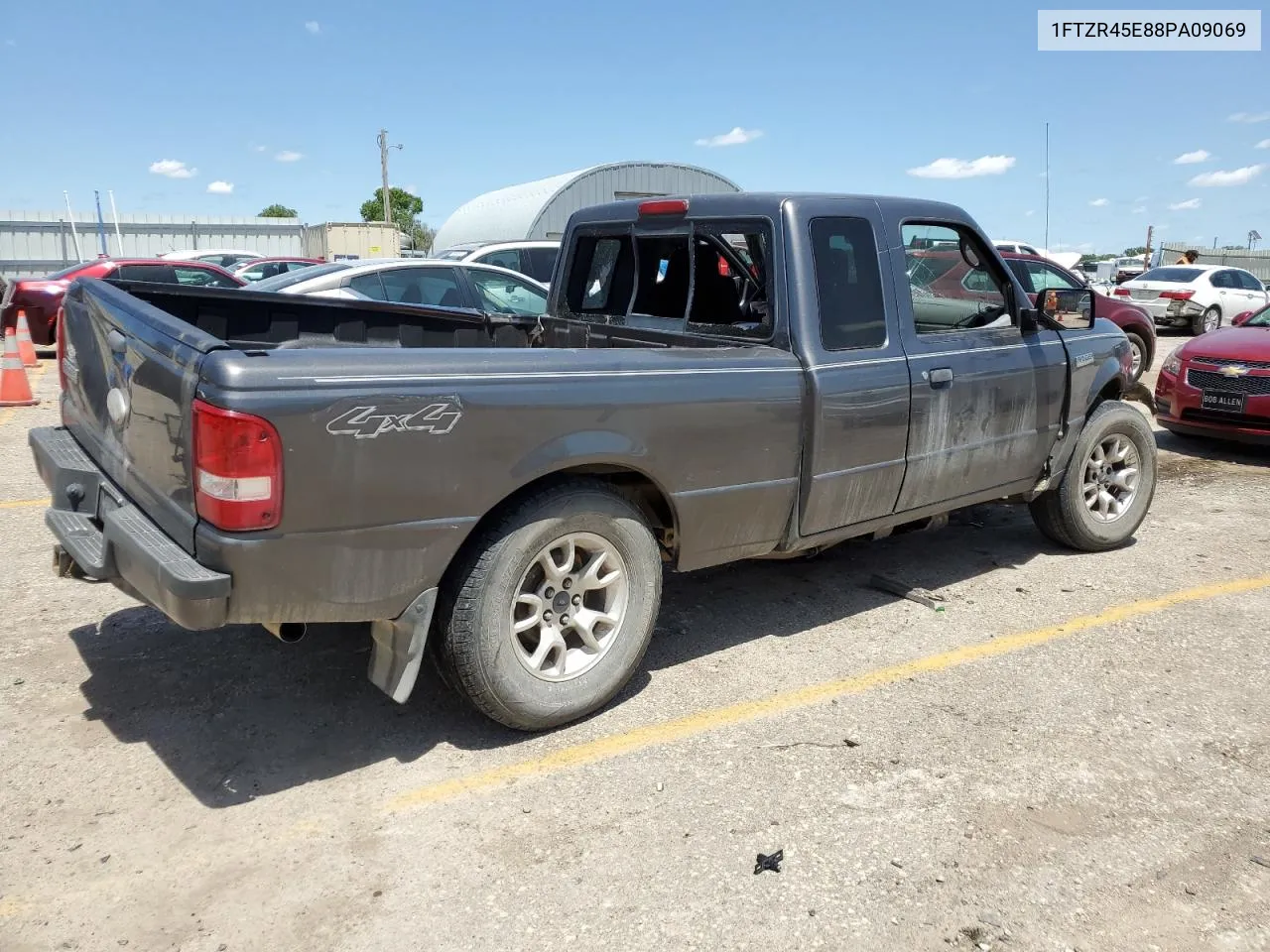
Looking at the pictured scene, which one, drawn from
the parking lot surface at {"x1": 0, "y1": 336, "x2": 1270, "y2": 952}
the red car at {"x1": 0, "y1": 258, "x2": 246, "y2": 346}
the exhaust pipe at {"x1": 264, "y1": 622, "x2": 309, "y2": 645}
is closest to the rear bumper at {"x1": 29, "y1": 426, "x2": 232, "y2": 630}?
the exhaust pipe at {"x1": 264, "y1": 622, "x2": 309, "y2": 645}

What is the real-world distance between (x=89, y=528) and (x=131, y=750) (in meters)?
0.76

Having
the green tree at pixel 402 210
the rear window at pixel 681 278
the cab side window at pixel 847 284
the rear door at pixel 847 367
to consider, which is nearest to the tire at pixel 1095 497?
the rear door at pixel 847 367

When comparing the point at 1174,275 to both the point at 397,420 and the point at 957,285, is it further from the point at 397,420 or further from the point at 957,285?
the point at 397,420

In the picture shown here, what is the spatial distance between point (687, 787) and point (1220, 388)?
7.19m

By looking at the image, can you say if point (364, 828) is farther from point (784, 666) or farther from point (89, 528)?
point (784, 666)

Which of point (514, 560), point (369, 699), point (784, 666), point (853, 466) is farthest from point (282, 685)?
point (853, 466)

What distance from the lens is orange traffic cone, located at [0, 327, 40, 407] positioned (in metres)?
10.4

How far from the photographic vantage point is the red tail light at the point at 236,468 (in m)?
2.68

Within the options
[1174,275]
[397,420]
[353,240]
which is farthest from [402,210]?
[397,420]

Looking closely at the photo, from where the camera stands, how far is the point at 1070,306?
5020 millimetres

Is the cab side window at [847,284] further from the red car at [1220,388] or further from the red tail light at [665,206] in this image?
the red car at [1220,388]

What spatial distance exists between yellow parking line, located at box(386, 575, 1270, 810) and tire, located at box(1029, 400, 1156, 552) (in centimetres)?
62

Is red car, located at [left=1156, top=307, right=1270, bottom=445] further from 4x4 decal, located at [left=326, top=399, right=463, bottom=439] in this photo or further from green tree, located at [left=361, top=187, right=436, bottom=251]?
green tree, located at [left=361, top=187, right=436, bottom=251]

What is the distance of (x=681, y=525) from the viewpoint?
12.0 ft
